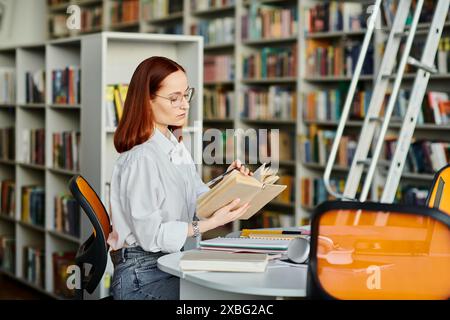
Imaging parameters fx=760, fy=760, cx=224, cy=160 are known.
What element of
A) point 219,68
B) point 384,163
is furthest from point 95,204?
point 219,68

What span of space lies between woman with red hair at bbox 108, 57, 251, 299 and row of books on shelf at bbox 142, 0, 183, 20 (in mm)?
4616

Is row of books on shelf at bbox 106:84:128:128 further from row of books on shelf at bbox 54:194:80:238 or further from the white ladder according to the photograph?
the white ladder

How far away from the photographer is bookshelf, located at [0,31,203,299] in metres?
4.21

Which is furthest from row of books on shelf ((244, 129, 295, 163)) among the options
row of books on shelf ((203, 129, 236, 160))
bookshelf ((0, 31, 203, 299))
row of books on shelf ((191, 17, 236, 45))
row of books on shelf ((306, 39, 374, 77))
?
bookshelf ((0, 31, 203, 299))

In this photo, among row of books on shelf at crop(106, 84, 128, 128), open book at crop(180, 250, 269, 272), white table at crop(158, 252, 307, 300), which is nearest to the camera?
white table at crop(158, 252, 307, 300)

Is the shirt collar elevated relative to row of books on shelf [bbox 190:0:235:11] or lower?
lower

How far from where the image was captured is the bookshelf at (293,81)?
17.2 feet

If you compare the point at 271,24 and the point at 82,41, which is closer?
the point at 82,41

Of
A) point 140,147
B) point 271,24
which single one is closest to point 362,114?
point 271,24

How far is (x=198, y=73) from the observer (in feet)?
14.2

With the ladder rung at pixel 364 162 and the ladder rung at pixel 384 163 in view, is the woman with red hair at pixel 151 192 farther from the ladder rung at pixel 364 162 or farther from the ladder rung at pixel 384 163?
the ladder rung at pixel 384 163
